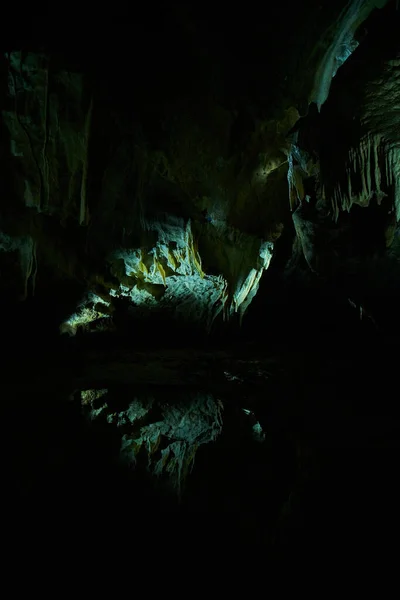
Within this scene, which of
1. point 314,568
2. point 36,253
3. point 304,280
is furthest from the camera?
point 304,280

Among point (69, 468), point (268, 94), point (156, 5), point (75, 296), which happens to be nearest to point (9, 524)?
point (69, 468)

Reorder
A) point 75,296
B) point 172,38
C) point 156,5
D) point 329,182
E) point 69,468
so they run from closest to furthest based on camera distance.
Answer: point 69,468 → point 156,5 → point 172,38 → point 329,182 → point 75,296

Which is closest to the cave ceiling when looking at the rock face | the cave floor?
the rock face

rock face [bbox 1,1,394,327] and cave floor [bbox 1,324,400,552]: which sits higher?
rock face [bbox 1,1,394,327]

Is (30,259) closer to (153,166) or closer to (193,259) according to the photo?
(153,166)

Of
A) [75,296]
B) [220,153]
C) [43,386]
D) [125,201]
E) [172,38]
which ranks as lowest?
[43,386]

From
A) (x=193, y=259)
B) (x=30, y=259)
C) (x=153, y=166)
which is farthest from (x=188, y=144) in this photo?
(x=30, y=259)

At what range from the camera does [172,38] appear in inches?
147

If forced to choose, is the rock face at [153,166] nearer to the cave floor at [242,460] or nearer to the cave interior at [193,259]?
the cave interior at [193,259]

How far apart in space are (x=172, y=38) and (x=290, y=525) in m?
4.04

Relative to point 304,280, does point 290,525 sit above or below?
below

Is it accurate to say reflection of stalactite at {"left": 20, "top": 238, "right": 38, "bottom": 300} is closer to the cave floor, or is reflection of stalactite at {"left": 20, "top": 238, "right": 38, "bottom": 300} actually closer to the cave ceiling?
the cave ceiling

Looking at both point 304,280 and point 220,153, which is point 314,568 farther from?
point 304,280

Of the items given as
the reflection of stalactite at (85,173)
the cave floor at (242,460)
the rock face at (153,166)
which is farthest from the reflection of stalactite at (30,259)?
the cave floor at (242,460)
